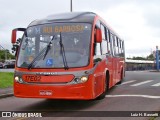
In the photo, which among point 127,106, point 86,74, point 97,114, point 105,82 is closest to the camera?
point 97,114

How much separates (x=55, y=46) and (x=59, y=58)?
1.69 ft

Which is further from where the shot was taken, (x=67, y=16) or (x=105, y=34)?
(x=105, y=34)

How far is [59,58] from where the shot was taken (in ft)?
39.2

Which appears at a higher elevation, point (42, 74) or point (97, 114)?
point (42, 74)

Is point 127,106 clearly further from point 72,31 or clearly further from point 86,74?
point 72,31

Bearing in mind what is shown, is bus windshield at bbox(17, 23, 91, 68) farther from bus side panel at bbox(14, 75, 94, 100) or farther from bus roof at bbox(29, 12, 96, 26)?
bus side panel at bbox(14, 75, 94, 100)

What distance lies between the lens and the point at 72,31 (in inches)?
492

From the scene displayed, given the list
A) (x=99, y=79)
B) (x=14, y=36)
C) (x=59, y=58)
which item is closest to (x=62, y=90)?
(x=59, y=58)

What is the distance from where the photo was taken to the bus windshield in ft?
39.2

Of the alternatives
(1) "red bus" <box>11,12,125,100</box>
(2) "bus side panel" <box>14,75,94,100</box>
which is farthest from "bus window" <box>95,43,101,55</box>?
(2) "bus side panel" <box>14,75,94,100</box>

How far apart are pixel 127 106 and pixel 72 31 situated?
3.06m

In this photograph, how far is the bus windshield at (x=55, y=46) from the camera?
39.2 feet

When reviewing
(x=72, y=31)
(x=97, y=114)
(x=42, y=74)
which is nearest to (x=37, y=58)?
(x=42, y=74)

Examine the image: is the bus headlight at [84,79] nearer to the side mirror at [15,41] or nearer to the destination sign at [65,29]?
the destination sign at [65,29]
